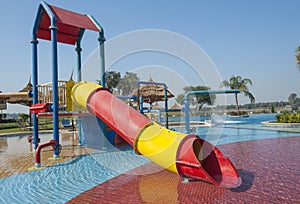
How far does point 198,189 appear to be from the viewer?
461 cm

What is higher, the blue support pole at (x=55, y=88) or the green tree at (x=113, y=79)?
the green tree at (x=113, y=79)

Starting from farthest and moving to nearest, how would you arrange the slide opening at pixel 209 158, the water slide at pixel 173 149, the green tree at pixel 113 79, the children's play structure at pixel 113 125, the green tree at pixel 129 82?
the green tree at pixel 113 79, the green tree at pixel 129 82, the slide opening at pixel 209 158, the children's play structure at pixel 113 125, the water slide at pixel 173 149

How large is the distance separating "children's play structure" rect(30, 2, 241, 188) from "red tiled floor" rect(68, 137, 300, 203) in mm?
264

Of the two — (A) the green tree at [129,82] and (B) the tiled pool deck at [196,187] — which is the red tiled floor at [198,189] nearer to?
(B) the tiled pool deck at [196,187]

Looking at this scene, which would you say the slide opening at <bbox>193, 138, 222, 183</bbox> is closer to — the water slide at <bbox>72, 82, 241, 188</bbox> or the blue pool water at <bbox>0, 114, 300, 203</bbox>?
the water slide at <bbox>72, 82, 241, 188</bbox>

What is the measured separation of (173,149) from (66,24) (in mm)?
5730

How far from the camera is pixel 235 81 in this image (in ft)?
135

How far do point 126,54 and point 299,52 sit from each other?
79.1 feet

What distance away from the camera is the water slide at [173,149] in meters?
4.44

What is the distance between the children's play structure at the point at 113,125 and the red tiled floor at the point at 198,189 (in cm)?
26

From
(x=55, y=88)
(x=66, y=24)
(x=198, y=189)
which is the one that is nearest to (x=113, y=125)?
(x=198, y=189)

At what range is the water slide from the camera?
4.44 meters

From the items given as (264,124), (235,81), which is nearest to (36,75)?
(264,124)

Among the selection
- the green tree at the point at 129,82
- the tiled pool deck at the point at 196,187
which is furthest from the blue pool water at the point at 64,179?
the green tree at the point at 129,82
